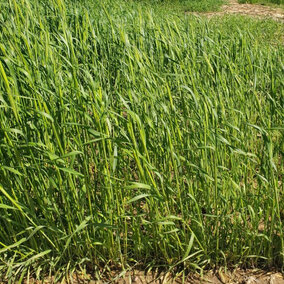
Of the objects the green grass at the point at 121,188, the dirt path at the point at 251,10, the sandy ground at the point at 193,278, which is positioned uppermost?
the green grass at the point at 121,188

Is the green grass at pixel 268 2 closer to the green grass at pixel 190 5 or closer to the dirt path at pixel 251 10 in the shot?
the dirt path at pixel 251 10

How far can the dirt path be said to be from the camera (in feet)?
30.4

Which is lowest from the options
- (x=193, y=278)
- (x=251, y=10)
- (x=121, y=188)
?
(x=251, y=10)

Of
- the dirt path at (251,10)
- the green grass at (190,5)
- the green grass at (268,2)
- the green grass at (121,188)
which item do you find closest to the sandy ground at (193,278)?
the green grass at (121,188)

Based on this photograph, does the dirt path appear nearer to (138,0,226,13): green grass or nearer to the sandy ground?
(138,0,226,13): green grass

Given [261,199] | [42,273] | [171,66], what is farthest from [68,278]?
[171,66]

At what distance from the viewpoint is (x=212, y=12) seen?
9.55 metres

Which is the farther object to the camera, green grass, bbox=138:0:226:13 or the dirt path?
green grass, bbox=138:0:226:13

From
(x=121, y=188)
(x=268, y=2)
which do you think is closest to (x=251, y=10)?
(x=268, y=2)

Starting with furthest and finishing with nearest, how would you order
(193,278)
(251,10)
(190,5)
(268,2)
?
(268,2)
(251,10)
(190,5)
(193,278)

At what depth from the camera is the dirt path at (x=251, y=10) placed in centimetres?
926

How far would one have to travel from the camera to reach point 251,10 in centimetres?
990

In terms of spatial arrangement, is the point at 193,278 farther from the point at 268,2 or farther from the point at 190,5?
the point at 268,2

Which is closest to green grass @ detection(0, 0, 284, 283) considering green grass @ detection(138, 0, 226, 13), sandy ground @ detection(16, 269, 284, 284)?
sandy ground @ detection(16, 269, 284, 284)
